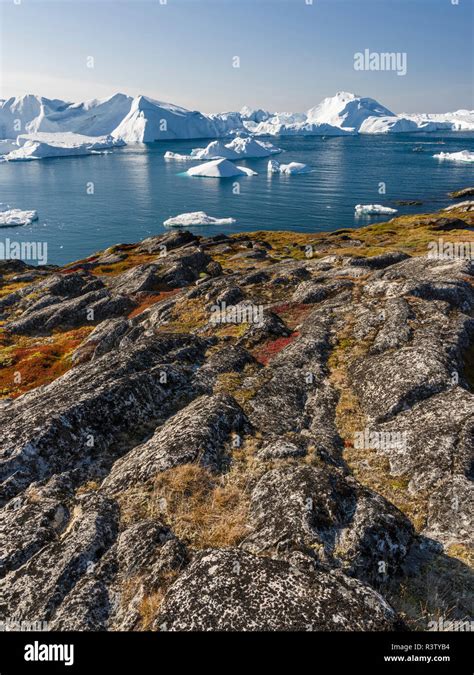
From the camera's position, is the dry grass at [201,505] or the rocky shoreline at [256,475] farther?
the dry grass at [201,505]

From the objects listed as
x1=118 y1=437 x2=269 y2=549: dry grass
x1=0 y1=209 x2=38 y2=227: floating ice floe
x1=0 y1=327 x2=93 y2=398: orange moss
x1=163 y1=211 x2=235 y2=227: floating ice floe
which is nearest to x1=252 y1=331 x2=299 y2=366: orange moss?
x1=118 y1=437 x2=269 y2=549: dry grass

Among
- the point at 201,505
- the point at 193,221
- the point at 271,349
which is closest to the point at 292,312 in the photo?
the point at 271,349

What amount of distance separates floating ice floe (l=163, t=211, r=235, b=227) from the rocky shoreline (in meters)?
122

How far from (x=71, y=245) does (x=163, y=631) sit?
13811cm

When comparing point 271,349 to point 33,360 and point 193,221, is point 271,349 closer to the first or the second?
point 33,360

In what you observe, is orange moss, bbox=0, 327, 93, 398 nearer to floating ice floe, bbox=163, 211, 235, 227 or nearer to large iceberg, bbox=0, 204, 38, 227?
floating ice floe, bbox=163, 211, 235, 227

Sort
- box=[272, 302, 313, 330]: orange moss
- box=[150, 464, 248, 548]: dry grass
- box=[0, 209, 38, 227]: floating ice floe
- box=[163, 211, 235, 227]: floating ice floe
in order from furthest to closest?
box=[0, 209, 38, 227]: floating ice floe → box=[163, 211, 235, 227]: floating ice floe → box=[272, 302, 313, 330]: orange moss → box=[150, 464, 248, 548]: dry grass

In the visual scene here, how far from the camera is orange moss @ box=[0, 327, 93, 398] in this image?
33.3 meters

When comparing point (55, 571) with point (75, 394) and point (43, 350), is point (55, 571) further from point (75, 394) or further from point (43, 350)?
point (43, 350)

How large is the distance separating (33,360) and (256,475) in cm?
2913

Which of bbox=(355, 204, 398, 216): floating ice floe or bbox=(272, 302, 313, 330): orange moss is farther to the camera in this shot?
bbox=(355, 204, 398, 216): floating ice floe

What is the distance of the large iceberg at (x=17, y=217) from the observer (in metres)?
153

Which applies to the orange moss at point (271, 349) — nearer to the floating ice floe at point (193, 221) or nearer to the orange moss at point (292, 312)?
the orange moss at point (292, 312)

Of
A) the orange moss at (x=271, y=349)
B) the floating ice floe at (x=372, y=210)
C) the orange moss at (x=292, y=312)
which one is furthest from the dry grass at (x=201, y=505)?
the floating ice floe at (x=372, y=210)
